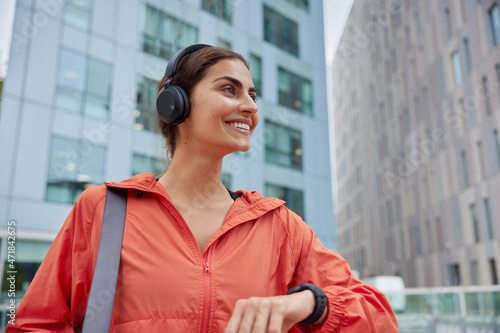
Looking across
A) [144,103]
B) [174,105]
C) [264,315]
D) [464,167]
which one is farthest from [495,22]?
[264,315]

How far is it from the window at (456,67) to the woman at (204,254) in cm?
2540

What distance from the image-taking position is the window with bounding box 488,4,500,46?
1959cm

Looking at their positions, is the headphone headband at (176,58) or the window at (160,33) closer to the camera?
the headphone headband at (176,58)

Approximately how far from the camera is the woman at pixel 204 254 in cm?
112

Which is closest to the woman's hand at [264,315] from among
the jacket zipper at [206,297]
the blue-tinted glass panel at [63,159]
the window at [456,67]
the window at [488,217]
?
the jacket zipper at [206,297]

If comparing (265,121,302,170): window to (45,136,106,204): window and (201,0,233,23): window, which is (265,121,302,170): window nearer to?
(201,0,233,23): window

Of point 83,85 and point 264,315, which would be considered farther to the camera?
point 83,85

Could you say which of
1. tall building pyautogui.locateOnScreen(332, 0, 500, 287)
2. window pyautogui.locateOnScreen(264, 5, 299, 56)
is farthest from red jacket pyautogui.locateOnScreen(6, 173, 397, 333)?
tall building pyautogui.locateOnScreen(332, 0, 500, 287)

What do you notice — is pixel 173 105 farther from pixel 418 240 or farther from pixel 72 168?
pixel 418 240

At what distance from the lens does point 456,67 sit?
2447 cm

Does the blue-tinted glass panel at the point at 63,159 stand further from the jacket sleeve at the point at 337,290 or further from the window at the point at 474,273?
the window at the point at 474,273

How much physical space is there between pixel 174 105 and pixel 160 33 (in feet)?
33.9

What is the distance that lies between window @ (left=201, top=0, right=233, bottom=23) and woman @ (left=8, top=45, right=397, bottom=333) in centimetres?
1123

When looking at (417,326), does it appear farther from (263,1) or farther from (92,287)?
(263,1)
